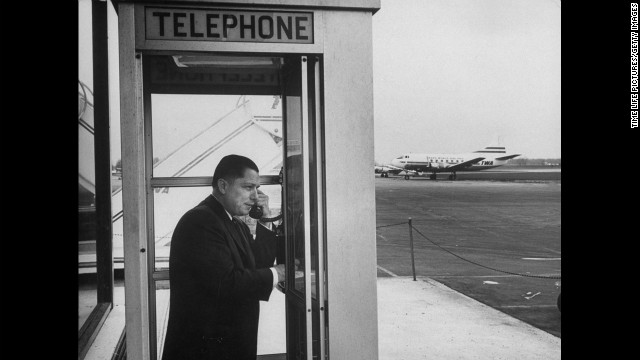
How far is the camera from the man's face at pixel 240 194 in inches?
133

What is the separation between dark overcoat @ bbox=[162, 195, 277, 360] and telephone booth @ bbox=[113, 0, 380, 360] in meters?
0.14

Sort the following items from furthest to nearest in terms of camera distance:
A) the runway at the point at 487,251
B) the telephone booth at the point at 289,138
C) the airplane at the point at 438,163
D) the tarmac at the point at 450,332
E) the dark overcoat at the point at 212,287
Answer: the airplane at the point at 438,163 < the runway at the point at 487,251 < the tarmac at the point at 450,332 < the dark overcoat at the point at 212,287 < the telephone booth at the point at 289,138

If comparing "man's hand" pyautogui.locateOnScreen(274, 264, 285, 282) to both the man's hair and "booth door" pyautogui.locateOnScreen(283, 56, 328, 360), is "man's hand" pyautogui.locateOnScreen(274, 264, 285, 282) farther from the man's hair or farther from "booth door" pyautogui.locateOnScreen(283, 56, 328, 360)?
the man's hair

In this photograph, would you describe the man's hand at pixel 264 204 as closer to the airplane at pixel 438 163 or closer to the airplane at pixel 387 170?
the airplane at pixel 438 163

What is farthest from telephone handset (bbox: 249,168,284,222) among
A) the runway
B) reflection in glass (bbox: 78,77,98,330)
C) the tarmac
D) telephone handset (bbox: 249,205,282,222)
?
the runway

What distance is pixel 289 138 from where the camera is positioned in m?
3.44

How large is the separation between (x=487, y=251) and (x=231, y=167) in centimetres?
1080

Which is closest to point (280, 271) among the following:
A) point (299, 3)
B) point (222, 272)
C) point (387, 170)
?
point (222, 272)

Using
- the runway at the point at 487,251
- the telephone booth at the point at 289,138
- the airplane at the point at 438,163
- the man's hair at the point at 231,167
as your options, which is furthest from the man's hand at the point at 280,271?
the airplane at the point at 438,163
